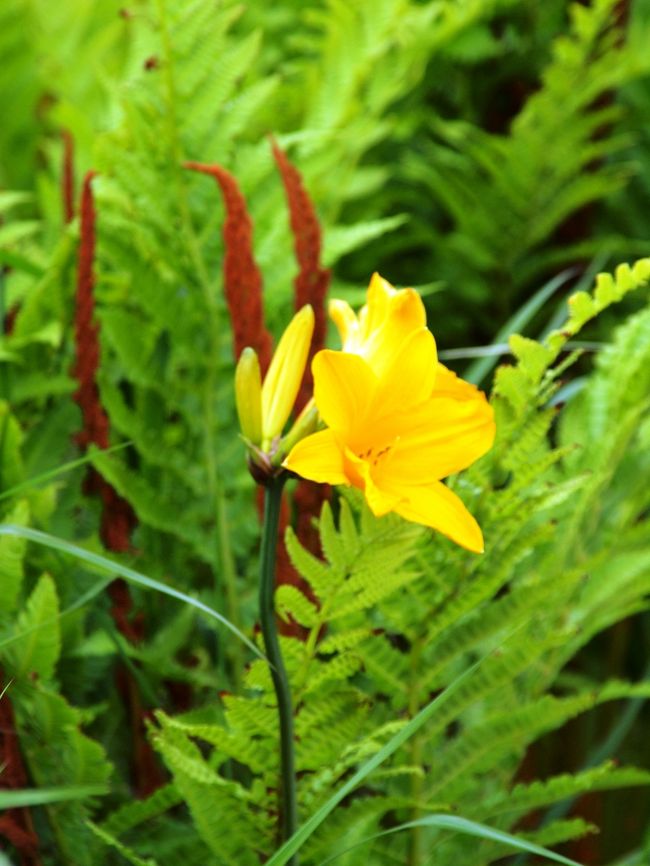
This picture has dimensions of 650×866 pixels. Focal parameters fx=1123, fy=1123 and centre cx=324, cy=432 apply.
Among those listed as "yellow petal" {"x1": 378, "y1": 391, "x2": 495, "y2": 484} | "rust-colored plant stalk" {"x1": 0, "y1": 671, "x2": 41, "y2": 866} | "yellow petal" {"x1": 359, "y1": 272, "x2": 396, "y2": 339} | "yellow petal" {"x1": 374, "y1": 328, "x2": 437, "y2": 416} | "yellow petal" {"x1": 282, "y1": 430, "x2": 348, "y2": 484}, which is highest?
"yellow petal" {"x1": 359, "y1": 272, "x2": 396, "y2": 339}

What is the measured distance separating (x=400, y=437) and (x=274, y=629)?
0.12m

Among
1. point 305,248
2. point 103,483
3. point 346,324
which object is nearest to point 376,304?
point 346,324

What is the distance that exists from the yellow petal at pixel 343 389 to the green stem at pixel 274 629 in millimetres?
48

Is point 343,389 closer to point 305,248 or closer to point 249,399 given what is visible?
point 249,399

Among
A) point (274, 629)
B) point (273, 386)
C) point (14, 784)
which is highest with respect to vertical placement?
point (273, 386)

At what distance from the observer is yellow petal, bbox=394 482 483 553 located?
57cm

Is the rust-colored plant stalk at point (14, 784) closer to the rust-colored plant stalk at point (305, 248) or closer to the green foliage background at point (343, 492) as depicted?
the green foliage background at point (343, 492)

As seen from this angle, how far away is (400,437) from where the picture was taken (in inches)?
23.6

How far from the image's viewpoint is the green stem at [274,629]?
1.90 ft

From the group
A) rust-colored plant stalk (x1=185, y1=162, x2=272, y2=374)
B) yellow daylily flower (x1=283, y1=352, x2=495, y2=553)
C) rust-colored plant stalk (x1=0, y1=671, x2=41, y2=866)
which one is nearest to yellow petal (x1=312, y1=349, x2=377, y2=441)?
yellow daylily flower (x1=283, y1=352, x2=495, y2=553)

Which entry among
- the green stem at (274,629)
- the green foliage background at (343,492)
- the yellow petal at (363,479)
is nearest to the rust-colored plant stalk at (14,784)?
the green foliage background at (343,492)

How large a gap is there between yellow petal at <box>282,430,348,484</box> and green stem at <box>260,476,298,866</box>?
28 mm

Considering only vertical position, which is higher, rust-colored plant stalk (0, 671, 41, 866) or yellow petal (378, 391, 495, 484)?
yellow petal (378, 391, 495, 484)

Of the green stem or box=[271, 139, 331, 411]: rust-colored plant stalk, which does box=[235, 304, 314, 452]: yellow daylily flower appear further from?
box=[271, 139, 331, 411]: rust-colored plant stalk
